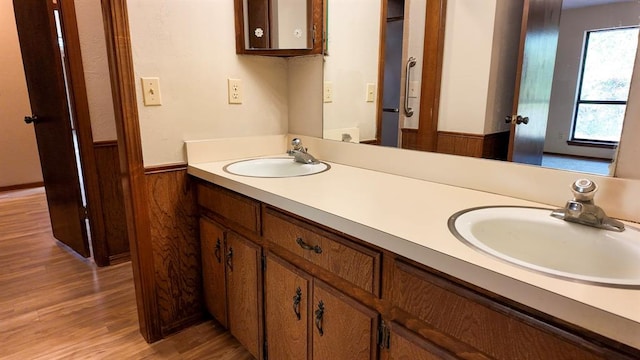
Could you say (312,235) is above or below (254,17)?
below

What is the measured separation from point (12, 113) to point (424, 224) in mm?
5243

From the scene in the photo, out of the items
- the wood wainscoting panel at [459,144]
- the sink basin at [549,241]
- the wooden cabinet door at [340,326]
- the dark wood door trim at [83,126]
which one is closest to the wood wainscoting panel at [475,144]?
the wood wainscoting panel at [459,144]

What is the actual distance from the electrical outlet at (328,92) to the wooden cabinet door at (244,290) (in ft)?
2.79

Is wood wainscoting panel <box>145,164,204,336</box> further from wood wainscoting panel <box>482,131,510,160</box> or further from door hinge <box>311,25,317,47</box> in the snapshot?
wood wainscoting panel <box>482,131,510,160</box>

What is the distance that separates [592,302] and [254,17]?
5.83 feet

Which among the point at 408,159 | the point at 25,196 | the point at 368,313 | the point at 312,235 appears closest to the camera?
the point at 368,313

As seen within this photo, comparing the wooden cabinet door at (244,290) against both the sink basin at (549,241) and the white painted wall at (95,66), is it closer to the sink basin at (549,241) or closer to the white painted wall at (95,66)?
the sink basin at (549,241)

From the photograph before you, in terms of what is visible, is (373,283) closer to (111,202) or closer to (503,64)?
(503,64)

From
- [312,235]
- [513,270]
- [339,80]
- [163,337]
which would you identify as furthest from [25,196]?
[513,270]

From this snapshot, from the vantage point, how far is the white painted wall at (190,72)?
1.60m

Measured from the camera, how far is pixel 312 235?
1.19 meters

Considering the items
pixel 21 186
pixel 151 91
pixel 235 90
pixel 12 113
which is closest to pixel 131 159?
pixel 151 91

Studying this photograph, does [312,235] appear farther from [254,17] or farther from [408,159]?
[254,17]

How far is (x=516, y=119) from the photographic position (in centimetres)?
127
